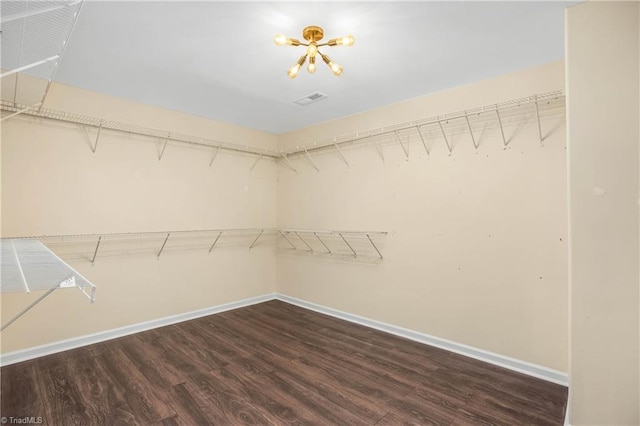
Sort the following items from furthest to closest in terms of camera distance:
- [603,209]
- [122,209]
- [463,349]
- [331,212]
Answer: [331,212] < [122,209] < [463,349] < [603,209]

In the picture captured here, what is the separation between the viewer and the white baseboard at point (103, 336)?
2.60 meters

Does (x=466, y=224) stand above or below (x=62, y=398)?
above

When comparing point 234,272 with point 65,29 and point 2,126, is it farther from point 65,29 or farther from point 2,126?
point 65,29

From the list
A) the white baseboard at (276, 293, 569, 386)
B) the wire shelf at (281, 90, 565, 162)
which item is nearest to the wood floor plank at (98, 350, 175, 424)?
the white baseboard at (276, 293, 569, 386)

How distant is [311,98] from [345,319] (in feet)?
8.34

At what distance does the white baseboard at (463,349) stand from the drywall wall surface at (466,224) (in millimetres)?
54

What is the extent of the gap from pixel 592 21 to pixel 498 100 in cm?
98

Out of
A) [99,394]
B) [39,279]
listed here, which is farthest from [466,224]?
[99,394]

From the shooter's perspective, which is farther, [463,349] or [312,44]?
[463,349]

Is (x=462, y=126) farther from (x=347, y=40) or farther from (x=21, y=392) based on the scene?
(x=21, y=392)

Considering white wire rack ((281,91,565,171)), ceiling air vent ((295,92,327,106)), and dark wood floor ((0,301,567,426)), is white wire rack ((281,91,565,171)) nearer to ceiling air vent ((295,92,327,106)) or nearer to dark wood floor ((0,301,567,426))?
ceiling air vent ((295,92,327,106))

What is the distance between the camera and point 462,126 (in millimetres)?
2836

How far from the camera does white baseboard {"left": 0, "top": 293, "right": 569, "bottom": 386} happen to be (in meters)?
2.41

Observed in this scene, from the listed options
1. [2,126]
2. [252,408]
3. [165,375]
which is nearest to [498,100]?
[252,408]
